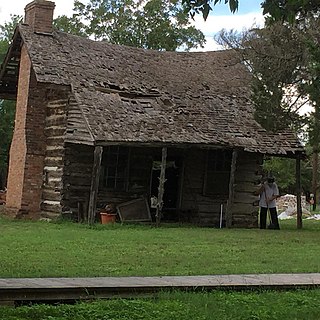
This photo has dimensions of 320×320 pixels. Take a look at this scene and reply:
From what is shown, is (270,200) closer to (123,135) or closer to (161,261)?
(123,135)

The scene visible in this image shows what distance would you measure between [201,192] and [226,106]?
319 cm

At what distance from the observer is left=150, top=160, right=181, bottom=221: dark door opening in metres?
24.8

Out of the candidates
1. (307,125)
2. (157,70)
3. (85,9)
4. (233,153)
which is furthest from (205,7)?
(85,9)

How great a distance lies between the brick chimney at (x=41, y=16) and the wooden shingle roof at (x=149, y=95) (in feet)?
1.07

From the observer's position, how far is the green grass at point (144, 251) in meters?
10.9

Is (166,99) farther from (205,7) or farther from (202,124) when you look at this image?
(205,7)

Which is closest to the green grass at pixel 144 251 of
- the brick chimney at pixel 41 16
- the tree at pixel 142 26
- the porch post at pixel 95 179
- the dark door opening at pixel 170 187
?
the porch post at pixel 95 179

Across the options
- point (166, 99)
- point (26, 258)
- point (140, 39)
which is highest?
point (140, 39)

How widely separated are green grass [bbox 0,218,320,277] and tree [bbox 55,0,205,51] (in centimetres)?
2502

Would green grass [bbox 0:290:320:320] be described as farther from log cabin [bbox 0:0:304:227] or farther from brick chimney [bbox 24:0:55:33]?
brick chimney [bbox 24:0:55:33]

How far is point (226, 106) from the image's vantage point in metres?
25.0

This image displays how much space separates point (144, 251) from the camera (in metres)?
14.1

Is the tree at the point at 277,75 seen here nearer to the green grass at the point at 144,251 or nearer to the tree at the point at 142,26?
the green grass at the point at 144,251

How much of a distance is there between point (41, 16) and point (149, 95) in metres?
4.96
